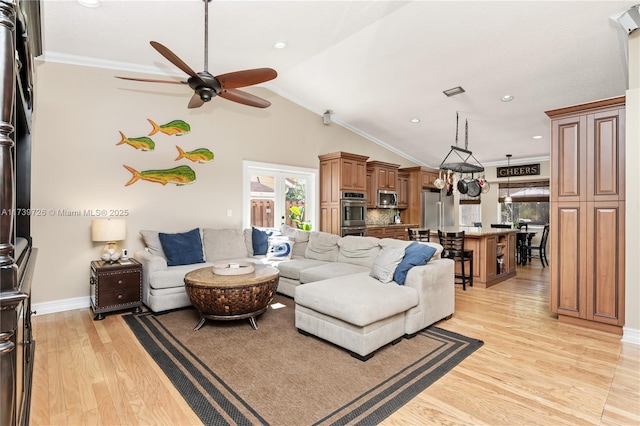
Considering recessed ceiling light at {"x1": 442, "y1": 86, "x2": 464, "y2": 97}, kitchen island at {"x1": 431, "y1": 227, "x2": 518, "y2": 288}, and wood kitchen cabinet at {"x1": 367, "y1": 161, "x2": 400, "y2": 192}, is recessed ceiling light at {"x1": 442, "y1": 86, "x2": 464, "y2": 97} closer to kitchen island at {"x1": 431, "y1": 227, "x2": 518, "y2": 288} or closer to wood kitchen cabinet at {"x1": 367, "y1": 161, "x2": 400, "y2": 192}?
kitchen island at {"x1": 431, "y1": 227, "x2": 518, "y2": 288}

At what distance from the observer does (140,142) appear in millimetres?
4488

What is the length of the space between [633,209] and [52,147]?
6099 mm

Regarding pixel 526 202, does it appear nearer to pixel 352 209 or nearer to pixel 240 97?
pixel 352 209

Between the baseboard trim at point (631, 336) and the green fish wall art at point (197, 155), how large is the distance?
5.33m

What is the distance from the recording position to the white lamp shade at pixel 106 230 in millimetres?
3852

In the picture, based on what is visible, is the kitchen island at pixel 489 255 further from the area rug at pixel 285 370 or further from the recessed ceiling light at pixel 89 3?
the recessed ceiling light at pixel 89 3

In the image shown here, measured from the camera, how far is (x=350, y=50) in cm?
438

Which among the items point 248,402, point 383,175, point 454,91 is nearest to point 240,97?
point 248,402

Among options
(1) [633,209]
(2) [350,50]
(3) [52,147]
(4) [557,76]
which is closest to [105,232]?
(3) [52,147]

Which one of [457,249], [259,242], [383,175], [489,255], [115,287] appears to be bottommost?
[115,287]

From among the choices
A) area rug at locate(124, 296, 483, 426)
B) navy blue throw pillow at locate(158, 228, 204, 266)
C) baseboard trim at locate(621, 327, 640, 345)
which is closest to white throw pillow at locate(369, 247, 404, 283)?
area rug at locate(124, 296, 483, 426)

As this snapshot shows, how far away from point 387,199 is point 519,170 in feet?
12.4

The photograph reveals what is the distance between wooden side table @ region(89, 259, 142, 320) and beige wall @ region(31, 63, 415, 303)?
1.73ft

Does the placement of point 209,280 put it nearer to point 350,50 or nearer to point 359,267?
point 359,267
